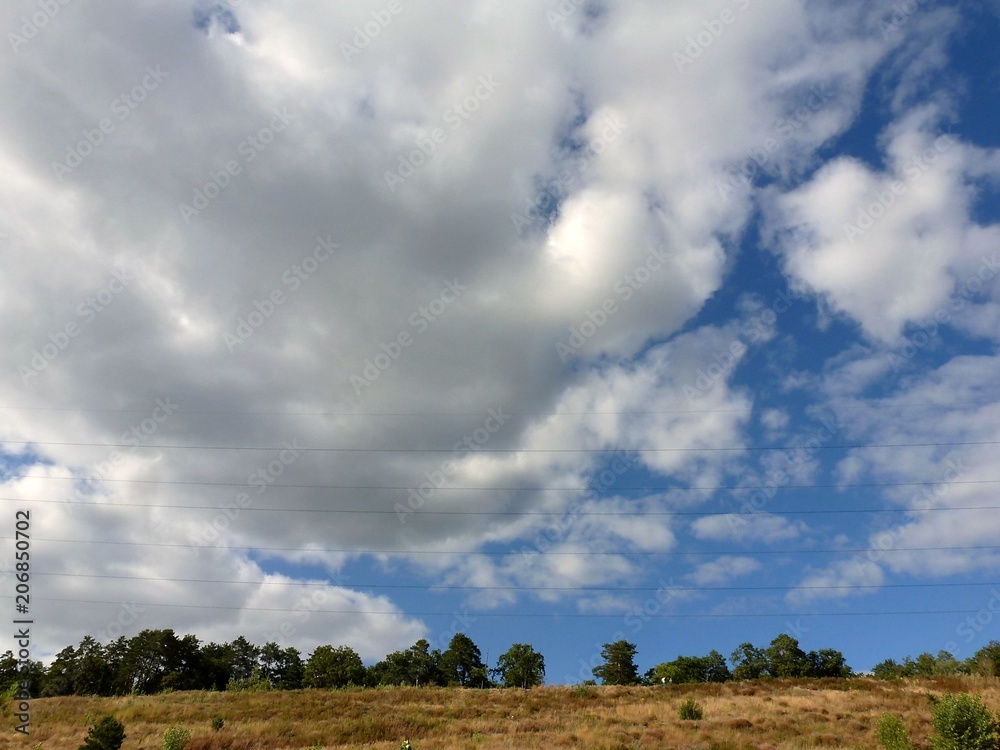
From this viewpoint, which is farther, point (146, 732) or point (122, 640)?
point (122, 640)


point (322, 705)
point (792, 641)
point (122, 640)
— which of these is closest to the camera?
point (322, 705)

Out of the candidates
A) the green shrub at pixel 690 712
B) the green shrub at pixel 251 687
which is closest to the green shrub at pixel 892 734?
the green shrub at pixel 690 712

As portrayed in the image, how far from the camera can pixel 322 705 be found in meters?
52.8

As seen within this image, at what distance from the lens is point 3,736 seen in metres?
40.8

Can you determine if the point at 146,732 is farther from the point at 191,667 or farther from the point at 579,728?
the point at 191,667

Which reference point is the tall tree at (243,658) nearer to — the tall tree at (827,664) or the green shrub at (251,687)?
the green shrub at (251,687)

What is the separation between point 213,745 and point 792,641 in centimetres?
15314

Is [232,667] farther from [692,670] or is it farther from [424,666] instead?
[692,670]

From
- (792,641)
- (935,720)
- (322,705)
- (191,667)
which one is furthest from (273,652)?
(935,720)

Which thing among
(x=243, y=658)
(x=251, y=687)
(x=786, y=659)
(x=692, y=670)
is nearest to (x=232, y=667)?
(x=243, y=658)

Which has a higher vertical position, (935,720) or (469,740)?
(935,720)

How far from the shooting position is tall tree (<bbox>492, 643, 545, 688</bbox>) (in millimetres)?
132750

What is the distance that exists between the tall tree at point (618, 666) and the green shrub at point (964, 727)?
11386 cm

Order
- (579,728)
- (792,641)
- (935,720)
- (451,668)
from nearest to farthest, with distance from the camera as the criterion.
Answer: (935,720), (579,728), (451,668), (792,641)
